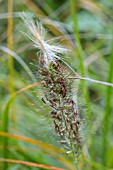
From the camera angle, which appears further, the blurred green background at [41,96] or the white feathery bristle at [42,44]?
the blurred green background at [41,96]

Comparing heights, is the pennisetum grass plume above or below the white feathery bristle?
below

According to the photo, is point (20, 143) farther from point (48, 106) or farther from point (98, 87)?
point (48, 106)

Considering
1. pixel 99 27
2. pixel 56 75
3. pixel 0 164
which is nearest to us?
pixel 56 75

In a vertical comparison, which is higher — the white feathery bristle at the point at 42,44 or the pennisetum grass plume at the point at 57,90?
the white feathery bristle at the point at 42,44

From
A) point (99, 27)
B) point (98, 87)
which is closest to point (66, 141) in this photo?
point (98, 87)
